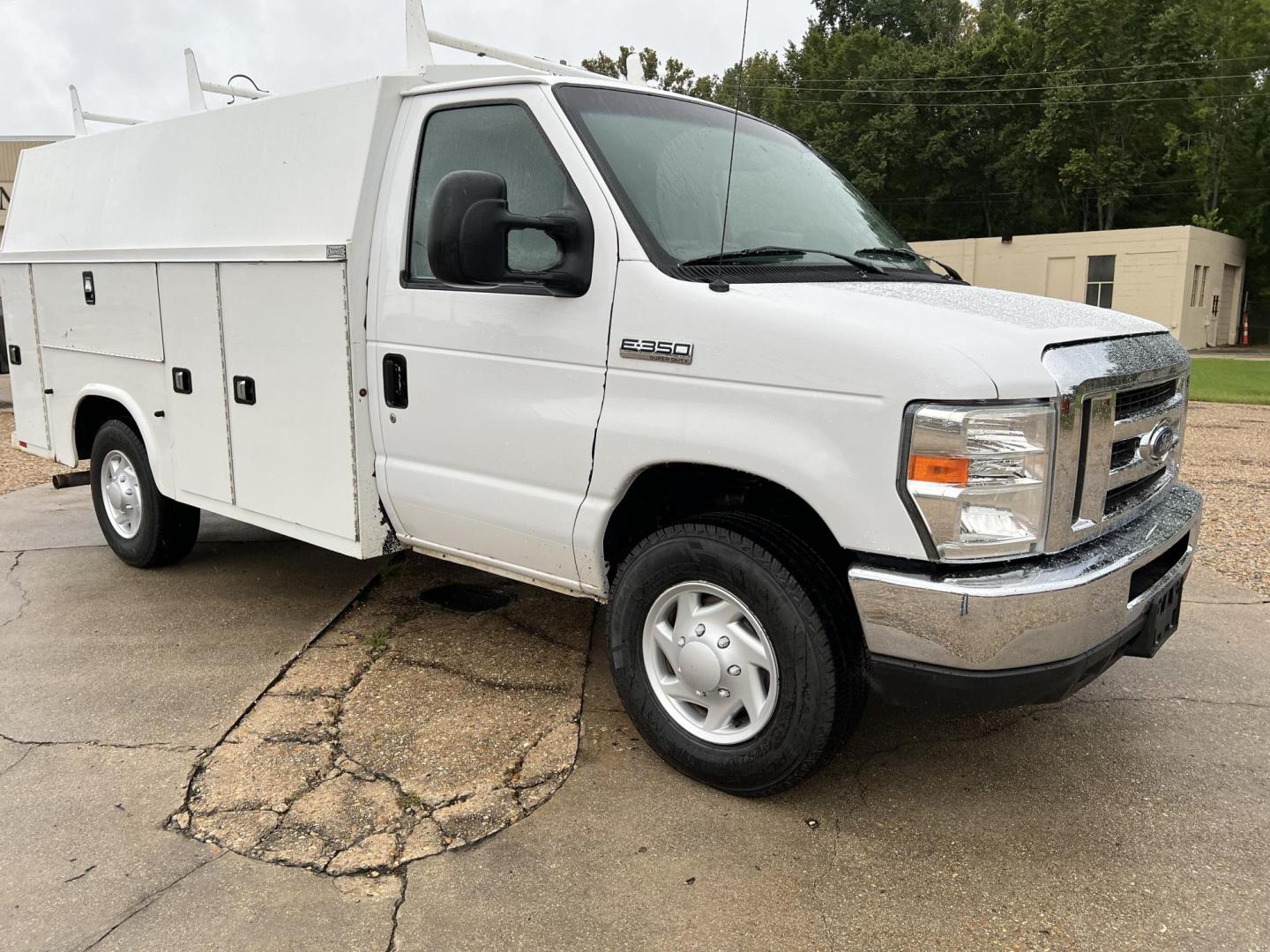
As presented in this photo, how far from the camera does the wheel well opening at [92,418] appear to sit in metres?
5.64

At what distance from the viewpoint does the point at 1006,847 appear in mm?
3064

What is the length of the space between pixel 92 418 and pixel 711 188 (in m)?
4.23

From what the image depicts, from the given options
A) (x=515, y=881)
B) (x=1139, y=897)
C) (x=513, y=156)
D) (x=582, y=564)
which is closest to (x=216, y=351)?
(x=513, y=156)

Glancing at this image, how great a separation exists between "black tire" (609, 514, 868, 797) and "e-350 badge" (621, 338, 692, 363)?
0.53m

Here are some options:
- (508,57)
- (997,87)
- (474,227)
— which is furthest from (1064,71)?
(474,227)

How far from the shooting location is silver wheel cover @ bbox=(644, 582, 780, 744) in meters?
3.18

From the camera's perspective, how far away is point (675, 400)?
3166 mm

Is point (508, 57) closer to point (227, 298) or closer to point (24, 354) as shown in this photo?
point (227, 298)

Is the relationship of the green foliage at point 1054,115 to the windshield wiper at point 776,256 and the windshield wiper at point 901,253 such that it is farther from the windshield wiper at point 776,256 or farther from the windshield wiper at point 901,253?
the windshield wiper at point 776,256

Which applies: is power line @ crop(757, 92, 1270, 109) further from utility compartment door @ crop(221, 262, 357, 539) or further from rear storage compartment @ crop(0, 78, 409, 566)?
utility compartment door @ crop(221, 262, 357, 539)

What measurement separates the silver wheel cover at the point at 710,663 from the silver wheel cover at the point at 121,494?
11.7 feet

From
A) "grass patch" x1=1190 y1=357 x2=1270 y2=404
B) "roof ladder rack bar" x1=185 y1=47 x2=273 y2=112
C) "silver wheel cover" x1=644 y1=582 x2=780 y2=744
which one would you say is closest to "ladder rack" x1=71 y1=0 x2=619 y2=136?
"roof ladder rack bar" x1=185 y1=47 x2=273 y2=112

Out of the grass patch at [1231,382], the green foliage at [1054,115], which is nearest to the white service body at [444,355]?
the grass patch at [1231,382]

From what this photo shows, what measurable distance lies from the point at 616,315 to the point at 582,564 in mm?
888
